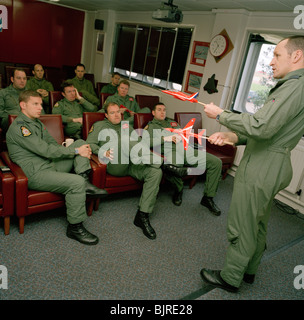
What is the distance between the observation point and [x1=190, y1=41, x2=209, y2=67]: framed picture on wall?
4746 mm

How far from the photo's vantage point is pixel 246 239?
180cm

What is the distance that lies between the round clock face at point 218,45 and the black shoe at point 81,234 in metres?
3.55

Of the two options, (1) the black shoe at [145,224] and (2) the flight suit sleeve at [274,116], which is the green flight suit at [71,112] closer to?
(1) the black shoe at [145,224]

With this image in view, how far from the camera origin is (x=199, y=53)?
16.0ft

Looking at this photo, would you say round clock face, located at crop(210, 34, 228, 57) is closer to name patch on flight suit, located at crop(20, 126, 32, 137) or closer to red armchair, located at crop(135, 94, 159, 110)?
red armchair, located at crop(135, 94, 159, 110)

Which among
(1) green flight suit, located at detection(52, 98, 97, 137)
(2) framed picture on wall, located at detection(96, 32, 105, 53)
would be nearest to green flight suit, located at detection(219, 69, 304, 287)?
(1) green flight suit, located at detection(52, 98, 97, 137)

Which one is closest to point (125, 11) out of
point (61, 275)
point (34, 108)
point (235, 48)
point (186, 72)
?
point (186, 72)

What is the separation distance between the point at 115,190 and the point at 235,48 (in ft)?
9.84

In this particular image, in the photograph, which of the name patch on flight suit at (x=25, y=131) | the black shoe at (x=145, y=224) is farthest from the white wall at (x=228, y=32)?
the name patch on flight suit at (x=25, y=131)

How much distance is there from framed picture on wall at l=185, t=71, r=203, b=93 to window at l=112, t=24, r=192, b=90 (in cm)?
28

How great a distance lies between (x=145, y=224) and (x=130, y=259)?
443 millimetres

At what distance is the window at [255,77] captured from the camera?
4238 mm
